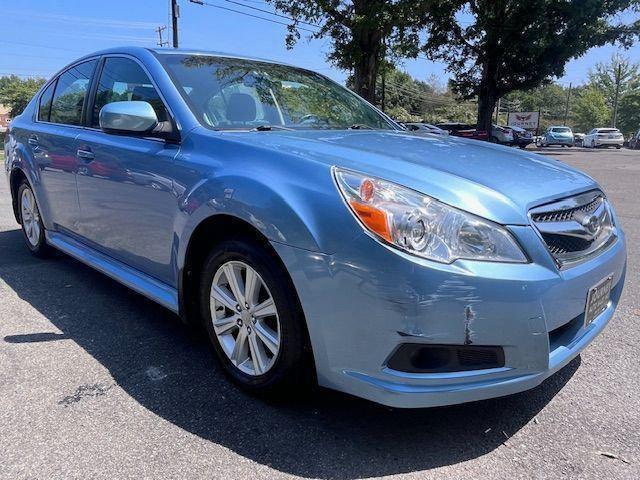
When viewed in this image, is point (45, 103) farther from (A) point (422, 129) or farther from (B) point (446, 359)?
(A) point (422, 129)

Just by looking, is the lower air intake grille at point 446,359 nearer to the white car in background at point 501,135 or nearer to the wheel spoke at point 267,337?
the wheel spoke at point 267,337

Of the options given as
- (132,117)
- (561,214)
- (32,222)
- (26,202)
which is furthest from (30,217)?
(561,214)

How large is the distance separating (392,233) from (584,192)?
120 centimetres

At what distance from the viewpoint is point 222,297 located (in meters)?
2.70

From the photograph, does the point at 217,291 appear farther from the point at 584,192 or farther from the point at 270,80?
the point at 584,192

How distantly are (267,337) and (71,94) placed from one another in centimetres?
295

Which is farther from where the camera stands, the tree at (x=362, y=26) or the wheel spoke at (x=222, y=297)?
the tree at (x=362, y=26)

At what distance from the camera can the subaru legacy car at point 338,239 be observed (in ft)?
6.70

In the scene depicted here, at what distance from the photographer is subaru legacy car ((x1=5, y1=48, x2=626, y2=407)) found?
2.04 meters

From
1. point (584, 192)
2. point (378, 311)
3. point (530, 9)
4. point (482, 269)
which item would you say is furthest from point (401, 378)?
point (530, 9)

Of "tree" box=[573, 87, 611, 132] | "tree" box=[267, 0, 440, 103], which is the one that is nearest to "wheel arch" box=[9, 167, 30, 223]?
"tree" box=[267, 0, 440, 103]

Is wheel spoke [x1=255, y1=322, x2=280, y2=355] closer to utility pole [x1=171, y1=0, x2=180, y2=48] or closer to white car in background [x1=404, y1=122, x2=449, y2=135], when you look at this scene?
white car in background [x1=404, y1=122, x2=449, y2=135]

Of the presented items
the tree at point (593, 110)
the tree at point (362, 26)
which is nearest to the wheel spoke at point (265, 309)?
the tree at point (362, 26)

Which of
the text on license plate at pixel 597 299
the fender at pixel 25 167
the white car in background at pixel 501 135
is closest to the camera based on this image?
the text on license plate at pixel 597 299
